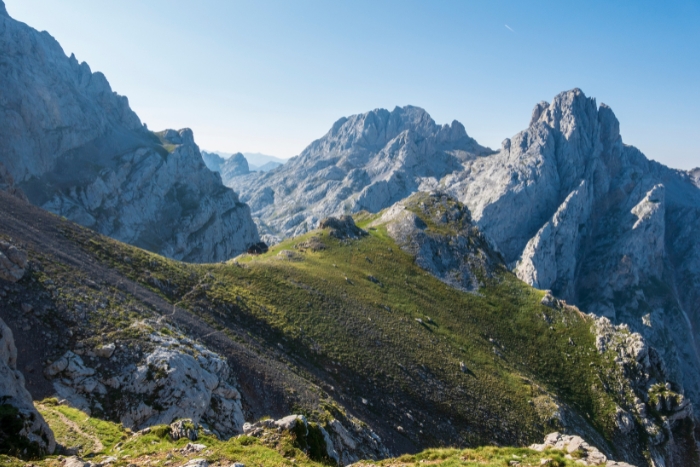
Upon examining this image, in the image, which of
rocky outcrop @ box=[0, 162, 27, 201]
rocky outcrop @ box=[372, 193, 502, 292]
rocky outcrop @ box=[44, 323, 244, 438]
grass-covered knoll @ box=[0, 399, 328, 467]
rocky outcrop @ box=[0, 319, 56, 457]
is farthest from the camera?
rocky outcrop @ box=[372, 193, 502, 292]

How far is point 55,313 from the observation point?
26.6m

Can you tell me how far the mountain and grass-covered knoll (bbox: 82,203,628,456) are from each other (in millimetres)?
113170

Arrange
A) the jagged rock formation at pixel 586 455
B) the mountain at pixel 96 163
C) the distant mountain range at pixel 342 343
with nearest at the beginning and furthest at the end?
the jagged rock formation at pixel 586 455
the distant mountain range at pixel 342 343
the mountain at pixel 96 163

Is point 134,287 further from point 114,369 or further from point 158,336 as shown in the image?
point 114,369

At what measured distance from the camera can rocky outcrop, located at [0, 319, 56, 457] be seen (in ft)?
46.6

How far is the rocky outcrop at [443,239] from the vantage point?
3009 inches

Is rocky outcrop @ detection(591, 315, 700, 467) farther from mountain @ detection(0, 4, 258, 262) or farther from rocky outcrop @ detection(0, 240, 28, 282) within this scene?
mountain @ detection(0, 4, 258, 262)

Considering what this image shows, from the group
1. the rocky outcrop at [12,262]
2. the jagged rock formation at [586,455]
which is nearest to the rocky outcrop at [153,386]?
the rocky outcrop at [12,262]

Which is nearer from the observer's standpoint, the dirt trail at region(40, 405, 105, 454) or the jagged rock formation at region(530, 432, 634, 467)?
the jagged rock formation at region(530, 432, 634, 467)

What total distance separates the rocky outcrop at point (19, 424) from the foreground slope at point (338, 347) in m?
6.72

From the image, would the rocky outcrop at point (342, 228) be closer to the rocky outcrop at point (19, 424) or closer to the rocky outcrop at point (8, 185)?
the rocky outcrop at point (8, 185)

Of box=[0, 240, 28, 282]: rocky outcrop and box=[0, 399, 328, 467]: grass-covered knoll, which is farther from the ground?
box=[0, 240, 28, 282]: rocky outcrop

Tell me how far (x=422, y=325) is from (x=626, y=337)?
3546cm

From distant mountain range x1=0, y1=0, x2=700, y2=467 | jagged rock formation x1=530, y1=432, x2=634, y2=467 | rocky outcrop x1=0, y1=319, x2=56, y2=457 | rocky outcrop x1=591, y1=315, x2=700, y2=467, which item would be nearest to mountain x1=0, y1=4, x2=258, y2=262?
distant mountain range x1=0, y1=0, x2=700, y2=467
